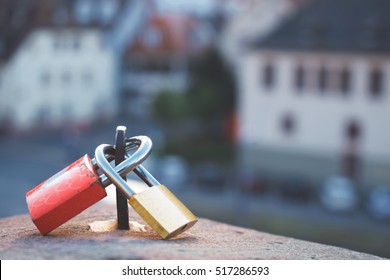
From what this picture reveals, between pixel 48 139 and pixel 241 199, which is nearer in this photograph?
pixel 241 199

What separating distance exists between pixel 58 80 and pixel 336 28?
13.5 m

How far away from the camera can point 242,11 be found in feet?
135

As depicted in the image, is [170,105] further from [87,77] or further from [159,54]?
[159,54]

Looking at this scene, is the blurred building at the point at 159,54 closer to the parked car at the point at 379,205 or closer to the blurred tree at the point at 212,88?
the blurred tree at the point at 212,88

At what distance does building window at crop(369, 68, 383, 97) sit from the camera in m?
31.8

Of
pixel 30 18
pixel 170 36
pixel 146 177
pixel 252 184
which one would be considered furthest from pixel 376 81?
pixel 146 177

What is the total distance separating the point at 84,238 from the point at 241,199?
25203 millimetres

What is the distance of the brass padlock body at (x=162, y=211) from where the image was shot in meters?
4.23

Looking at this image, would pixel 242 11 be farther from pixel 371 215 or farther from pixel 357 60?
pixel 371 215

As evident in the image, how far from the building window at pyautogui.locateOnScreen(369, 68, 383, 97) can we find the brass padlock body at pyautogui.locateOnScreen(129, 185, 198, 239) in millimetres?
28094

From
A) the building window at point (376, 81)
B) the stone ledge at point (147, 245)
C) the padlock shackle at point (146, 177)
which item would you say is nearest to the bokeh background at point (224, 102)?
the building window at point (376, 81)

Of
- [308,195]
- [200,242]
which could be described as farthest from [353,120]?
[200,242]

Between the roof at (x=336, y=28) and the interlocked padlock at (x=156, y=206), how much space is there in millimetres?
28146

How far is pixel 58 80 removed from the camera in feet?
138
